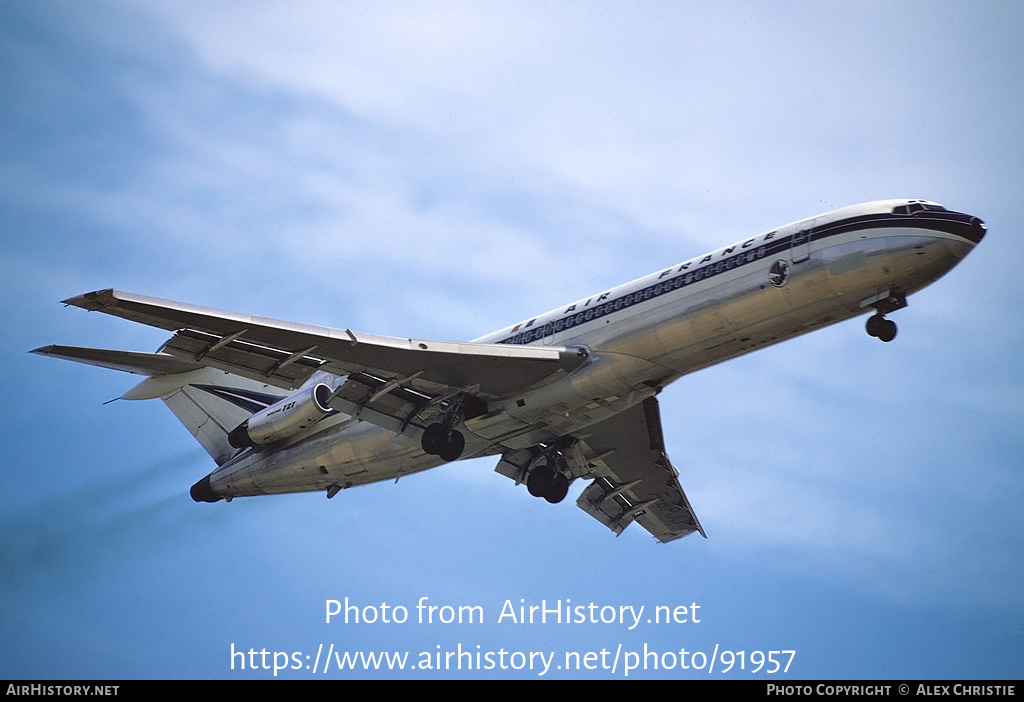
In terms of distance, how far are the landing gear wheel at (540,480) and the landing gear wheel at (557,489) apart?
0.25ft

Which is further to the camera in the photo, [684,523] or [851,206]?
[684,523]

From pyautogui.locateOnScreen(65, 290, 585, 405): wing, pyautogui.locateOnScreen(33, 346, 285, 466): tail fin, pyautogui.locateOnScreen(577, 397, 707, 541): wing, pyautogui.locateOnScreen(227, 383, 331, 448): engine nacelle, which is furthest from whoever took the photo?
pyautogui.locateOnScreen(33, 346, 285, 466): tail fin

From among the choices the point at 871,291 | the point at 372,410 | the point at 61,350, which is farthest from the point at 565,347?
the point at 61,350

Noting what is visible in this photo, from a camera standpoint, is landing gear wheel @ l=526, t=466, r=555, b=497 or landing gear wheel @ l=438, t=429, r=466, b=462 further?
landing gear wheel @ l=526, t=466, r=555, b=497

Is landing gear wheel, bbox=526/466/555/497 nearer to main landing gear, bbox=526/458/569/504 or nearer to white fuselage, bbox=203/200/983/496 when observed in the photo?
main landing gear, bbox=526/458/569/504

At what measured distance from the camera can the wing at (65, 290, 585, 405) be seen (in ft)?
91.0

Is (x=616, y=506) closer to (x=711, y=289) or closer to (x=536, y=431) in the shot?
(x=536, y=431)

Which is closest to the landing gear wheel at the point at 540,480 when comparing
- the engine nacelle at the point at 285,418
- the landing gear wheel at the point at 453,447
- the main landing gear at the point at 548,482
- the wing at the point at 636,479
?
the main landing gear at the point at 548,482

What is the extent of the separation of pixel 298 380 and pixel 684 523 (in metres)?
14.5

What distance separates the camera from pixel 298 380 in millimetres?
30234

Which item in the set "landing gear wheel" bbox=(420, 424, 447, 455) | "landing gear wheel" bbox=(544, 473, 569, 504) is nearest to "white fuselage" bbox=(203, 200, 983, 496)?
"landing gear wheel" bbox=(420, 424, 447, 455)

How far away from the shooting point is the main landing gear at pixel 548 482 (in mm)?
34656

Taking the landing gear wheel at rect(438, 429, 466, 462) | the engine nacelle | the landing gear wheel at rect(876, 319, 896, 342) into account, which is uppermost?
the landing gear wheel at rect(876, 319, 896, 342)
